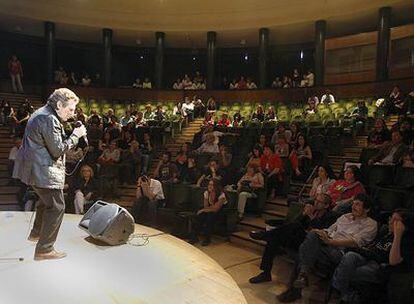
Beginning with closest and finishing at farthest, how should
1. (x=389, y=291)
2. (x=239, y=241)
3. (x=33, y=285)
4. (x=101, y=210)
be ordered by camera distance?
(x=33, y=285) → (x=389, y=291) → (x=101, y=210) → (x=239, y=241)

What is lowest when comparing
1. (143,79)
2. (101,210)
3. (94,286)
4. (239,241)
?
(239,241)

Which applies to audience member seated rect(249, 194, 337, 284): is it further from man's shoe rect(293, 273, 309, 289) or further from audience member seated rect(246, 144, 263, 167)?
audience member seated rect(246, 144, 263, 167)

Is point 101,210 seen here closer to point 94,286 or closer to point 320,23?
point 94,286

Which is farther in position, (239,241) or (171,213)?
(171,213)

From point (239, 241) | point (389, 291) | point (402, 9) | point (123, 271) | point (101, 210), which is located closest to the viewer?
point (123, 271)

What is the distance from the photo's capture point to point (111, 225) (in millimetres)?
3262

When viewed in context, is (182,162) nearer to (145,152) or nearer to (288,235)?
(145,152)

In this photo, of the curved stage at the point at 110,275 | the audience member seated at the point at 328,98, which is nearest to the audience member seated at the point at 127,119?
the audience member seated at the point at 328,98

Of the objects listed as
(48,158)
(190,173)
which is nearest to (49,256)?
(48,158)

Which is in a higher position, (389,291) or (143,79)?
(143,79)

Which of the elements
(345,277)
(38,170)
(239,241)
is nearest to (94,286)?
(38,170)

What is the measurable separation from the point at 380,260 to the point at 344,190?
1397 millimetres

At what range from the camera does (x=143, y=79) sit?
17625mm

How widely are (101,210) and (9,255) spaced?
76 centimetres
